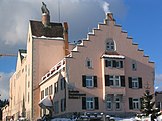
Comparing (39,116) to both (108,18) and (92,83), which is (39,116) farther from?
(108,18)

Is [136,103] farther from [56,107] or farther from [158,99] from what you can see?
[56,107]

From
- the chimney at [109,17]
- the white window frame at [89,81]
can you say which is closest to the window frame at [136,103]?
the white window frame at [89,81]

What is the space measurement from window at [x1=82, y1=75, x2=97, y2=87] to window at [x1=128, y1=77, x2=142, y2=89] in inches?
226

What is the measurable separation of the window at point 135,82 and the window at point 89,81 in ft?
18.9

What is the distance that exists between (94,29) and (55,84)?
1063 centimetres

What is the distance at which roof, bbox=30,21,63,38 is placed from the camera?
68.6 m

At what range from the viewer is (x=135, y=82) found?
55688 mm

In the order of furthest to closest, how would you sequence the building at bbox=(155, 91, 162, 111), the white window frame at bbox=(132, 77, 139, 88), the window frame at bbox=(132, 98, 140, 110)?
the building at bbox=(155, 91, 162, 111), the white window frame at bbox=(132, 77, 139, 88), the window frame at bbox=(132, 98, 140, 110)

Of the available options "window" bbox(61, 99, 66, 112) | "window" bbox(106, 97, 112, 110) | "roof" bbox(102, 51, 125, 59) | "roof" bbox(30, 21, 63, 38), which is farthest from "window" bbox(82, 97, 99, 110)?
"roof" bbox(30, 21, 63, 38)

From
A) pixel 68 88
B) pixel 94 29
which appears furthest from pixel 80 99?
pixel 94 29

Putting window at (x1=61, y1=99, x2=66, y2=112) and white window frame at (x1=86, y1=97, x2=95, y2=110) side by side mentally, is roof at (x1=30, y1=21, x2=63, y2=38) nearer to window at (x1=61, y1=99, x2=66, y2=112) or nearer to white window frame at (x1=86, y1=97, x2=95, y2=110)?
window at (x1=61, y1=99, x2=66, y2=112)

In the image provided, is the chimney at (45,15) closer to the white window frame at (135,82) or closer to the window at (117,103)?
the white window frame at (135,82)

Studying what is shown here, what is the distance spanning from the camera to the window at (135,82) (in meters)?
55.1

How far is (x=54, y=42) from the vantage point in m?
67.6
